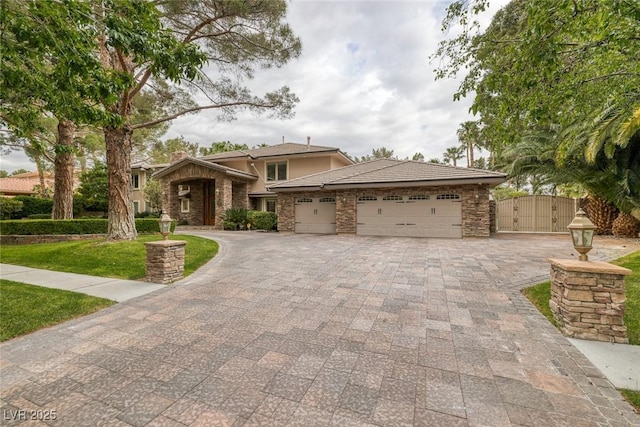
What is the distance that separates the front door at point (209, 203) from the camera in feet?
66.1

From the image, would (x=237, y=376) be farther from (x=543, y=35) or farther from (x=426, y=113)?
(x=426, y=113)

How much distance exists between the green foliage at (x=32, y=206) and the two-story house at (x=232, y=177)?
9.42m

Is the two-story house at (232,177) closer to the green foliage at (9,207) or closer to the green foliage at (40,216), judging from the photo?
the green foliage at (40,216)

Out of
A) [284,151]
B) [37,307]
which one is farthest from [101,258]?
[284,151]

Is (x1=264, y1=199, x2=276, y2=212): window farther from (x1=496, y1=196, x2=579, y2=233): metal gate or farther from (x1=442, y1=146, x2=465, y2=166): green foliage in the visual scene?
(x1=442, y1=146, x2=465, y2=166): green foliage

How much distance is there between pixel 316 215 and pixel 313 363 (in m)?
12.9

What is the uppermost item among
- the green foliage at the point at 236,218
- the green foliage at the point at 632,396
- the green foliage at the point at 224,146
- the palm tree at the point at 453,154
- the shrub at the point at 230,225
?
the green foliage at the point at 224,146

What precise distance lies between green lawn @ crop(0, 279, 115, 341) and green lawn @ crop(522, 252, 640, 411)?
21.9ft

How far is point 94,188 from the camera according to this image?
67.8 ft

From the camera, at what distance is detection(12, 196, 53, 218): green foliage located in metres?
A: 19.5

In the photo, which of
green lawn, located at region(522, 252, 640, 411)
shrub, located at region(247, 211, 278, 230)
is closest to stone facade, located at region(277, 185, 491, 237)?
shrub, located at region(247, 211, 278, 230)

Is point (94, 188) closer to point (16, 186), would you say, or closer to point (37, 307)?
point (16, 186)

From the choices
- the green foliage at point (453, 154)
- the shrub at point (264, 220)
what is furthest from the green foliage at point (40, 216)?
the green foliage at point (453, 154)

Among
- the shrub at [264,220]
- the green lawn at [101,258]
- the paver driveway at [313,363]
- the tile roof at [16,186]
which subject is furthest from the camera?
the tile roof at [16,186]
